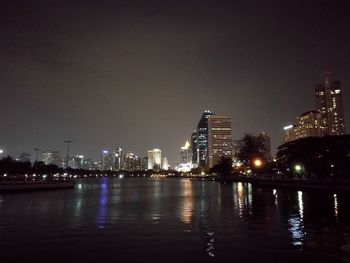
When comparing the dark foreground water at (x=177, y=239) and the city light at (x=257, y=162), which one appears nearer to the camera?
the dark foreground water at (x=177, y=239)

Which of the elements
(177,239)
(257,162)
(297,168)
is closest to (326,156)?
(297,168)

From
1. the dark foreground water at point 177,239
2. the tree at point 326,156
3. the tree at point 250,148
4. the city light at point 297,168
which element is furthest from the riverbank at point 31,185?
the tree at point 250,148

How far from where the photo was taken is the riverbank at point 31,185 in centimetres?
7255

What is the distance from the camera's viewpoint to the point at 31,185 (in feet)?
265

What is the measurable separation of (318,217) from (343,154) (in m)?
64.3

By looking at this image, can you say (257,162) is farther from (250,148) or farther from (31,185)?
(31,185)

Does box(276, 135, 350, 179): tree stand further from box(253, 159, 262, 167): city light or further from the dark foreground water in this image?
box(253, 159, 262, 167): city light

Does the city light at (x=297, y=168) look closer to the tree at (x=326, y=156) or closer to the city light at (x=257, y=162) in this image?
the tree at (x=326, y=156)

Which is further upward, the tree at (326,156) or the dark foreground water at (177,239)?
the tree at (326,156)

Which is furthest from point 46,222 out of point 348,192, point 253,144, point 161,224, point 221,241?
point 253,144

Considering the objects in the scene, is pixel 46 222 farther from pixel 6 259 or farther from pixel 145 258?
pixel 145 258

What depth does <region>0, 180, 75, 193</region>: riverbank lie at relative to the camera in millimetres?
72550

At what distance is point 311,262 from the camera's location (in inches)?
543

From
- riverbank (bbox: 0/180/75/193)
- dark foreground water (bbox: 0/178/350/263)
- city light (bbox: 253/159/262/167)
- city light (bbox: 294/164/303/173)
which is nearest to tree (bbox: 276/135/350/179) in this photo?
city light (bbox: 294/164/303/173)
